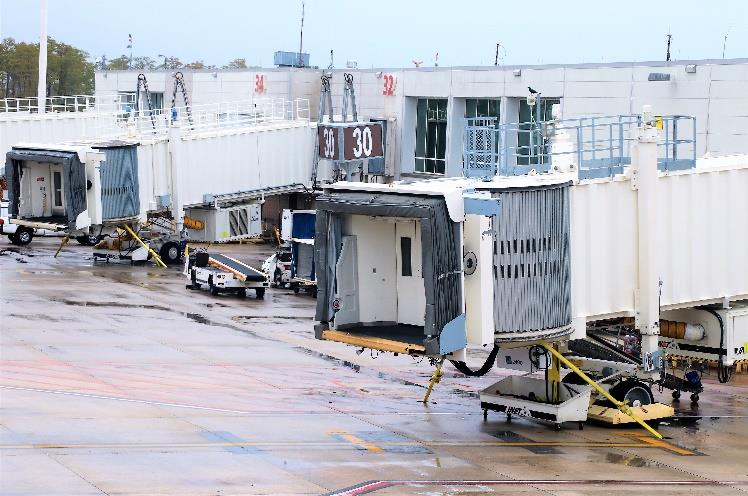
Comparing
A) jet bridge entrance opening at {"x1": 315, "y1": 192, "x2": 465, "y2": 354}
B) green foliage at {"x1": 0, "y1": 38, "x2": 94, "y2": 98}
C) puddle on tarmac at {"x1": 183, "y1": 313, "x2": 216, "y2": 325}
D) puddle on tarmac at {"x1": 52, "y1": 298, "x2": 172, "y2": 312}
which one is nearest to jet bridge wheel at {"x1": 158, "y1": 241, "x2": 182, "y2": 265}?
puddle on tarmac at {"x1": 52, "y1": 298, "x2": 172, "y2": 312}

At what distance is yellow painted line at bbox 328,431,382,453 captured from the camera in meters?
22.7

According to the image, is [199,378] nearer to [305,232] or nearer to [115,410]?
[115,410]

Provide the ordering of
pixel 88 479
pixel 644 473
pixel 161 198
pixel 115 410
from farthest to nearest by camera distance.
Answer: pixel 161 198 < pixel 115 410 < pixel 644 473 < pixel 88 479

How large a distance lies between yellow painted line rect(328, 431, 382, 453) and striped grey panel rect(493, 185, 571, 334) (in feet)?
9.61

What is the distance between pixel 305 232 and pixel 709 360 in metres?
21.0

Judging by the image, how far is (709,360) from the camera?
27.1m

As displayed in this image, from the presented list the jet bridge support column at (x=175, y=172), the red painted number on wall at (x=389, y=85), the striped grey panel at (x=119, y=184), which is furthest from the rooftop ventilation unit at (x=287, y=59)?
the striped grey panel at (x=119, y=184)

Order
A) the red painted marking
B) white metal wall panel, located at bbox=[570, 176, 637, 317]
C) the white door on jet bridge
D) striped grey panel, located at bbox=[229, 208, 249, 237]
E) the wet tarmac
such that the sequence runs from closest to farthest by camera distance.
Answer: the red painted marking → the wet tarmac → the white door on jet bridge → white metal wall panel, located at bbox=[570, 176, 637, 317] → striped grey panel, located at bbox=[229, 208, 249, 237]

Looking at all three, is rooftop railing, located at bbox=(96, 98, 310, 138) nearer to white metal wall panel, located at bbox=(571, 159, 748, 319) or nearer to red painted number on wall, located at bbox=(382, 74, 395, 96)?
red painted number on wall, located at bbox=(382, 74, 395, 96)

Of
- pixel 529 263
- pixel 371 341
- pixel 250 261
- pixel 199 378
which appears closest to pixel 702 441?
pixel 529 263

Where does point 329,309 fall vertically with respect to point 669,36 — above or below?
below

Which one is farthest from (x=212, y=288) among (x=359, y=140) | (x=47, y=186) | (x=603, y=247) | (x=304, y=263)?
(x=603, y=247)

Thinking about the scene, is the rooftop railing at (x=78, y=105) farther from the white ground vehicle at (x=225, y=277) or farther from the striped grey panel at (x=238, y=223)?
the white ground vehicle at (x=225, y=277)

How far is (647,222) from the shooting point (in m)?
25.0
